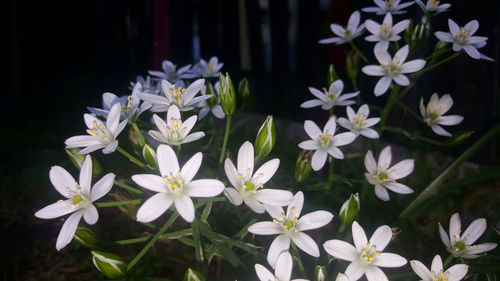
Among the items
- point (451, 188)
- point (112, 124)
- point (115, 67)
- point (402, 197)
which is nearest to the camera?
point (112, 124)

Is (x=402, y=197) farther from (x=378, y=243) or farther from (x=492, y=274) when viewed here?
(x=378, y=243)

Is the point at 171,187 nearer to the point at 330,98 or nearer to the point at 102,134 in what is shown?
the point at 102,134

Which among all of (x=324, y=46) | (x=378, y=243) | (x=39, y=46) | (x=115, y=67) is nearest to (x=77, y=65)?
(x=39, y=46)

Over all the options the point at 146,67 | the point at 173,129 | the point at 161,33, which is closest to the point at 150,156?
the point at 173,129

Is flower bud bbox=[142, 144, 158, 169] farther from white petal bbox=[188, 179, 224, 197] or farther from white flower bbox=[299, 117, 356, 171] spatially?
white flower bbox=[299, 117, 356, 171]

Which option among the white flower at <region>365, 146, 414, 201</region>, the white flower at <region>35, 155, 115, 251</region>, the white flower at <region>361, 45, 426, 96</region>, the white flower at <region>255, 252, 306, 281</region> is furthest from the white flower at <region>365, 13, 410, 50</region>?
the white flower at <region>35, 155, 115, 251</region>

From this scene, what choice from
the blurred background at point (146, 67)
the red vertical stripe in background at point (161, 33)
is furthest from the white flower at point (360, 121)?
the red vertical stripe in background at point (161, 33)

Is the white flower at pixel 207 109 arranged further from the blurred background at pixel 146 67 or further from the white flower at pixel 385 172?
the blurred background at pixel 146 67
